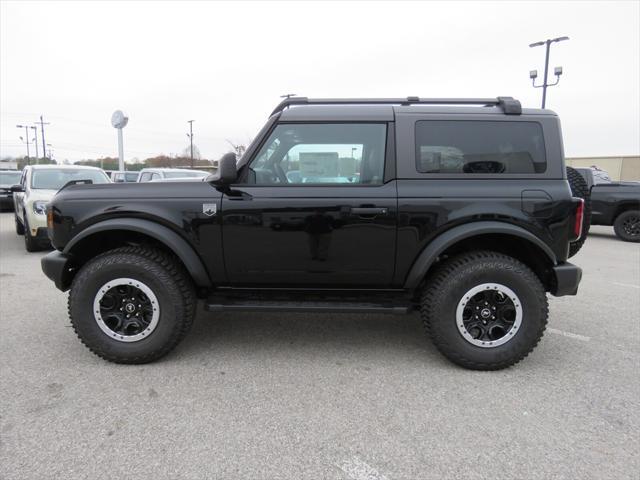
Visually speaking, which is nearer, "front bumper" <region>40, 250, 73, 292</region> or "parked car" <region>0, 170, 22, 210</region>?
"front bumper" <region>40, 250, 73, 292</region>

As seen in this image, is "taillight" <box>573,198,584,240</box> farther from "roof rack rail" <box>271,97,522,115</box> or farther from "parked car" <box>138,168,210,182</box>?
"parked car" <box>138,168,210,182</box>

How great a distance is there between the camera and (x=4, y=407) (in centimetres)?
259

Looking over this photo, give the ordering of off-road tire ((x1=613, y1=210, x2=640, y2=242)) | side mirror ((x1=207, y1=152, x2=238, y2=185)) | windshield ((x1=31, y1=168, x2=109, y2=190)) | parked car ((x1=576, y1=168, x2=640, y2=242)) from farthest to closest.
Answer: off-road tire ((x1=613, y1=210, x2=640, y2=242)) < parked car ((x1=576, y1=168, x2=640, y2=242)) < windshield ((x1=31, y1=168, x2=109, y2=190)) < side mirror ((x1=207, y1=152, x2=238, y2=185))

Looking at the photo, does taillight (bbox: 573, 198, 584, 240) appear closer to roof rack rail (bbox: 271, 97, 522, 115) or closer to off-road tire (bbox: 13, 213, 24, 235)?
roof rack rail (bbox: 271, 97, 522, 115)

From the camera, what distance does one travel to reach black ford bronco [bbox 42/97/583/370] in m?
3.04

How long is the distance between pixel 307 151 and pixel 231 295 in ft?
4.29

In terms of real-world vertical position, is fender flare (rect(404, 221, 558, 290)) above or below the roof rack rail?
below

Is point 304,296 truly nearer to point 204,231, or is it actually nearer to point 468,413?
point 204,231

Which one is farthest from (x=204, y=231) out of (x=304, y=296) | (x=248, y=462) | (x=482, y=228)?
(x=482, y=228)

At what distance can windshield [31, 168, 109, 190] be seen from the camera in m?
7.84

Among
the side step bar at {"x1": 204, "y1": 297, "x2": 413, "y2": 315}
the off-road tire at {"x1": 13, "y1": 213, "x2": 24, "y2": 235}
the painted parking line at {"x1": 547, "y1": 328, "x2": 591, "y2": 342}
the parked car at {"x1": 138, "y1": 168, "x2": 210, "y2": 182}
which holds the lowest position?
the painted parking line at {"x1": 547, "y1": 328, "x2": 591, "y2": 342}

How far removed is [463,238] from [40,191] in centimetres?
761

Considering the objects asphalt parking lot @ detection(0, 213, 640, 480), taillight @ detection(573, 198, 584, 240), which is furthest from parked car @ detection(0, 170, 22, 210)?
taillight @ detection(573, 198, 584, 240)

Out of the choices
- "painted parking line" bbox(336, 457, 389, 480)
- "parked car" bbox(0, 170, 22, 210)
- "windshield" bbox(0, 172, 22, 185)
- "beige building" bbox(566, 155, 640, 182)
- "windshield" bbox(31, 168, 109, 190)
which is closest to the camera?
"painted parking line" bbox(336, 457, 389, 480)
